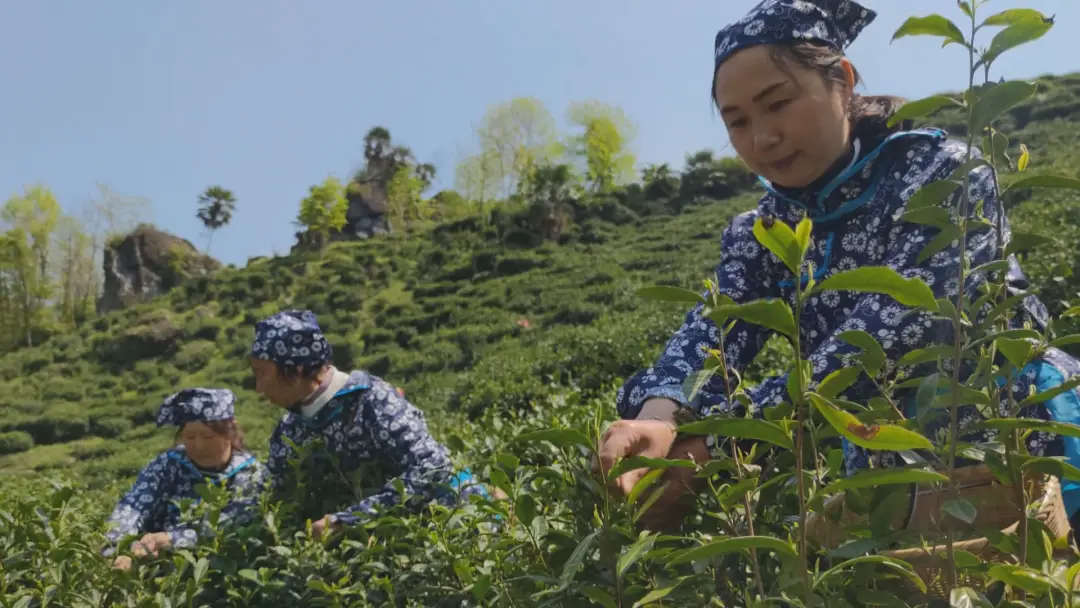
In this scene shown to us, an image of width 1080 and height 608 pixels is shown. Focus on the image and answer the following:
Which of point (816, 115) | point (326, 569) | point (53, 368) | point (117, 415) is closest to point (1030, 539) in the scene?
point (816, 115)

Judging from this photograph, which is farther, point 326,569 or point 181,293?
point 181,293

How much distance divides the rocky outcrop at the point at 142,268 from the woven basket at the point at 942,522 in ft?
142

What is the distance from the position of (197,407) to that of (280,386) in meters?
0.85

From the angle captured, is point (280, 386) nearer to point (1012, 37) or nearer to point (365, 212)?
point (1012, 37)

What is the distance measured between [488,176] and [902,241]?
129 feet

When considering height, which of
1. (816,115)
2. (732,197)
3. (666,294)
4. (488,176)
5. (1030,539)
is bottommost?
(1030,539)

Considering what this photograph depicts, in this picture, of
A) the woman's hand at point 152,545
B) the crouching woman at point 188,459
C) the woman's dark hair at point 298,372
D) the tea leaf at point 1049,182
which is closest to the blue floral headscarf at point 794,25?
the tea leaf at point 1049,182

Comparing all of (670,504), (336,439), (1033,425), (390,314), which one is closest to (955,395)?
(1033,425)

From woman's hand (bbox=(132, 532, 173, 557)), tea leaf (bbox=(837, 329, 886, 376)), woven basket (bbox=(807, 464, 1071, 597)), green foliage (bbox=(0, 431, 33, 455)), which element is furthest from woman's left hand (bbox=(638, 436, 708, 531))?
green foliage (bbox=(0, 431, 33, 455))

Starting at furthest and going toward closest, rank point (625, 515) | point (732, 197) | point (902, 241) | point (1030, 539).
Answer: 1. point (732, 197)
2. point (902, 241)
3. point (625, 515)
4. point (1030, 539)

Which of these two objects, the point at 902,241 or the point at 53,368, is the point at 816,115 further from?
the point at 53,368

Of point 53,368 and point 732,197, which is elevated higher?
point 732,197

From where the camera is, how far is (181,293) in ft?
124

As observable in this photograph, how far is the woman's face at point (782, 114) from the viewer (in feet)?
4.82
